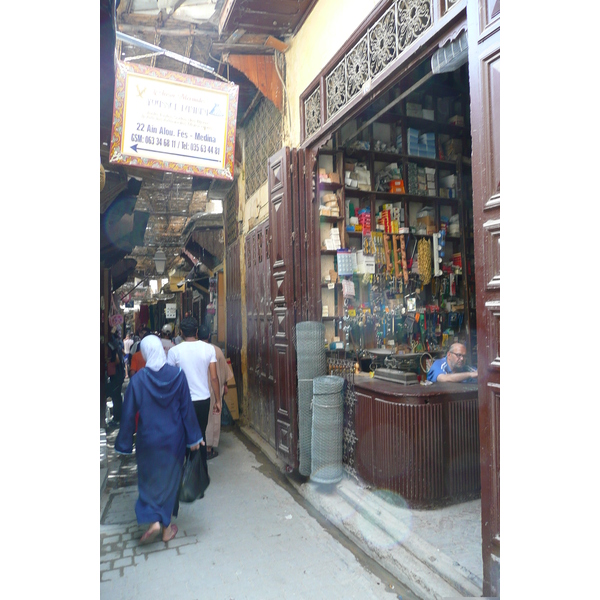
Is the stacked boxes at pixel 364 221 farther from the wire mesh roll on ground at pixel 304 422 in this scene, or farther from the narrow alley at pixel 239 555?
the narrow alley at pixel 239 555

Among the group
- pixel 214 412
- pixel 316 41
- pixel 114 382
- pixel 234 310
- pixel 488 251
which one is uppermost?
pixel 316 41

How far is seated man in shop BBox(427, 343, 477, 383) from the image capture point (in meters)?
4.36

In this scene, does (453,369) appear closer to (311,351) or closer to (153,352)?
(311,351)

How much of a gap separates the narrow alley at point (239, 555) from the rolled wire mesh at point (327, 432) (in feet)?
1.41

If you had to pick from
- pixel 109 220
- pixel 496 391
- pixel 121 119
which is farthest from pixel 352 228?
pixel 109 220

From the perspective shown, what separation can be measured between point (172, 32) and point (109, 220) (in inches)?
128

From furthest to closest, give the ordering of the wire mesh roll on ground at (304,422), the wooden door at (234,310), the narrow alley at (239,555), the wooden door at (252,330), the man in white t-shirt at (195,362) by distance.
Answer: the wooden door at (234,310) < the wooden door at (252,330) < the man in white t-shirt at (195,362) < the wire mesh roll on ground at (304,422) < the narrow alley at (239,555)

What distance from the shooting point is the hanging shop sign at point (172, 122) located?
430 centimetres

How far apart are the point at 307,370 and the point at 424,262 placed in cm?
228

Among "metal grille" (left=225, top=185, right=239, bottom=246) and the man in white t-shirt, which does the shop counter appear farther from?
"metal grille" (left=225, top=185, right=239, bottom=246)

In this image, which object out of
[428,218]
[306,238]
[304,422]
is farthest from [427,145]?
[304,422]

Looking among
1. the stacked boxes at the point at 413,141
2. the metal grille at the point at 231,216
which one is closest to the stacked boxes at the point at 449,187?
the stacked boxes at the point at 413,141

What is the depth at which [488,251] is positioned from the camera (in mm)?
2428

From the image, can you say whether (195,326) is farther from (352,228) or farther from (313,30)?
(313,30)
